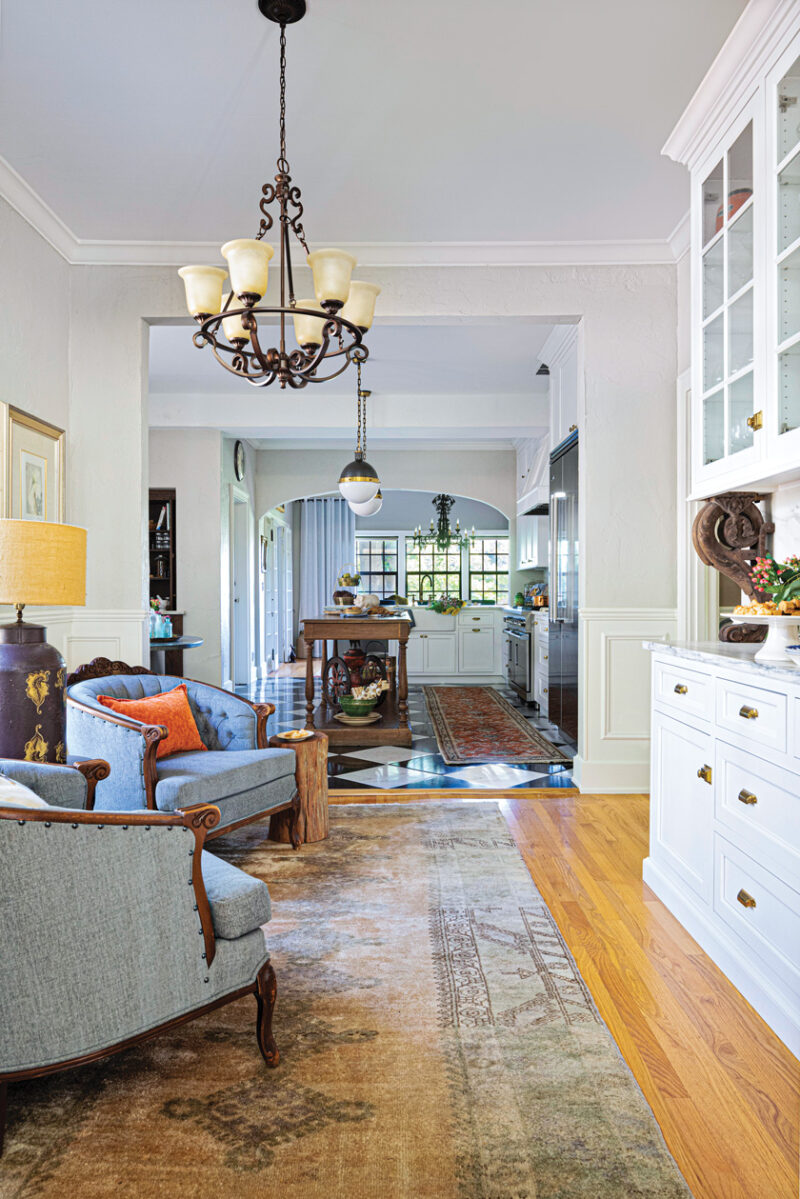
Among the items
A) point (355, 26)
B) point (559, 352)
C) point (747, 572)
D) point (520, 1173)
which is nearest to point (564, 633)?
point (559, 352)

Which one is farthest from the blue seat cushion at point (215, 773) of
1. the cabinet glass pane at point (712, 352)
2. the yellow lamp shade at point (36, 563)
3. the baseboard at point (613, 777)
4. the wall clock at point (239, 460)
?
the wall clock at point (239, 460)

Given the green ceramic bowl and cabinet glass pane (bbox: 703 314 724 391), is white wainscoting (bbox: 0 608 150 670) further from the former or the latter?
cabinet glass pane (bbox: 703 314 724 391)

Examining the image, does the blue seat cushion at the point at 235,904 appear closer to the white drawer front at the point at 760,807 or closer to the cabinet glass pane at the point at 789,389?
the white drawer front at the point at 760,807

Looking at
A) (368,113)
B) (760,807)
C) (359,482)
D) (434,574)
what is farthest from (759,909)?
(434,574)

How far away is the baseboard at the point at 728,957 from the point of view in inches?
78.9

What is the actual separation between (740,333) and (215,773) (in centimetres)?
248

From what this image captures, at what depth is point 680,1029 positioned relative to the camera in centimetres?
209

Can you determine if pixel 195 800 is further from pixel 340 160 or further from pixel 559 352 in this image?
pixel 559 352

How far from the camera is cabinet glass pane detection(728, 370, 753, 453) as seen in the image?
266cm

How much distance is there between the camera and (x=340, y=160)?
143 inches

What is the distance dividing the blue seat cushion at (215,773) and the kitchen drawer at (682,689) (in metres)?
1.58

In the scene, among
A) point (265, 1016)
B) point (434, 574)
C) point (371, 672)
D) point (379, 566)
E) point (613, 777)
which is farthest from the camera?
point (379, 566)

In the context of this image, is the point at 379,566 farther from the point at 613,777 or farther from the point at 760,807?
the point at 760,807

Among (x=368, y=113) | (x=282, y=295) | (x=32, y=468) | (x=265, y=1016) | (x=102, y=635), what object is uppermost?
(x=368, y=113)
